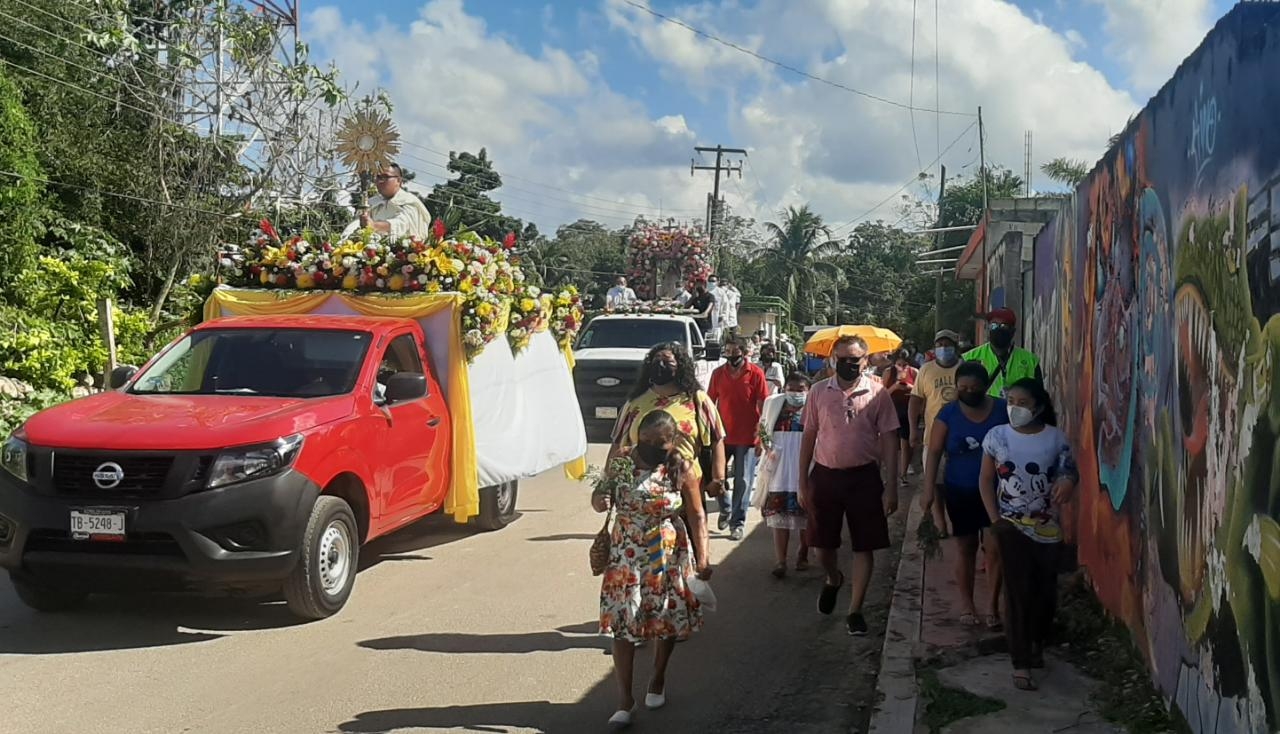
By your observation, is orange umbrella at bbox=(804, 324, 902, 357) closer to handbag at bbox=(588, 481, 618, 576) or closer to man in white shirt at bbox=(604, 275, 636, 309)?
man in white shirt at bbox=(604, 275, 636, 309)

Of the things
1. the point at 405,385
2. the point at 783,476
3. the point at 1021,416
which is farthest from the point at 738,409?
the point at 1021,416

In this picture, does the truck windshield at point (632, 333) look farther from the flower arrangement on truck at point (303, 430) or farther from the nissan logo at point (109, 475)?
the nissan logo at point (109, 475)

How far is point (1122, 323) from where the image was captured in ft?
20.4

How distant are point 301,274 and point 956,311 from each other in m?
35.4

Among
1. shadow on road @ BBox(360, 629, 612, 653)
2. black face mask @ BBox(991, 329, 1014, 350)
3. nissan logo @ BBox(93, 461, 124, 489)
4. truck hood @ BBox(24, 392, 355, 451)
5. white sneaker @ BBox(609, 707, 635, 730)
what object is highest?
black face mask @ BBox(991, 329, 1014, 350)

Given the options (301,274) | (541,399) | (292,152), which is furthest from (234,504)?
(292,152)

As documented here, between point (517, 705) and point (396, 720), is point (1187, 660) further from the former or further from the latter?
point (396, 720)

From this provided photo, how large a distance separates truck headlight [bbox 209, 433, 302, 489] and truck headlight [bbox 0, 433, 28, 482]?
1.19 meters

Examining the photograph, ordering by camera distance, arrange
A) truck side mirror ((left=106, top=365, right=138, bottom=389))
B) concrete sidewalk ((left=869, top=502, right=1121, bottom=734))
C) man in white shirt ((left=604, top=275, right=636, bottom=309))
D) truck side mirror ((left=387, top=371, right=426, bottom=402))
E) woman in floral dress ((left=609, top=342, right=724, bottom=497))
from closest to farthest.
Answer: concrete sidewalk ((left=869, top=502, right=1121, bottom=734)), woman in floral dress ((left=609, top=342, right=724, bottom=497)), truck side mirror ((left=387, top=371, right=426, bottom=402)), truck side mirror ((left=106, top=365, right=138, bottom=389)), man in white shirt ((left=604, top=275, right=636, bottom=309))

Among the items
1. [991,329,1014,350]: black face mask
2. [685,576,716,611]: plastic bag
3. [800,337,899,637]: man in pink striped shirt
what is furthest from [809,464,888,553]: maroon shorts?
[991,329,1014,350]: black face mask

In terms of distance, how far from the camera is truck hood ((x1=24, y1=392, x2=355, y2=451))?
6543 mm

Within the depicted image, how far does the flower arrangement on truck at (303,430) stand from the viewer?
648 centimetres

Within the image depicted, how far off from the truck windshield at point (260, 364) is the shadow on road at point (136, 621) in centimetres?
138

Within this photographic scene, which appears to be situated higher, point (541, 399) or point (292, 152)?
point (292, 152)
